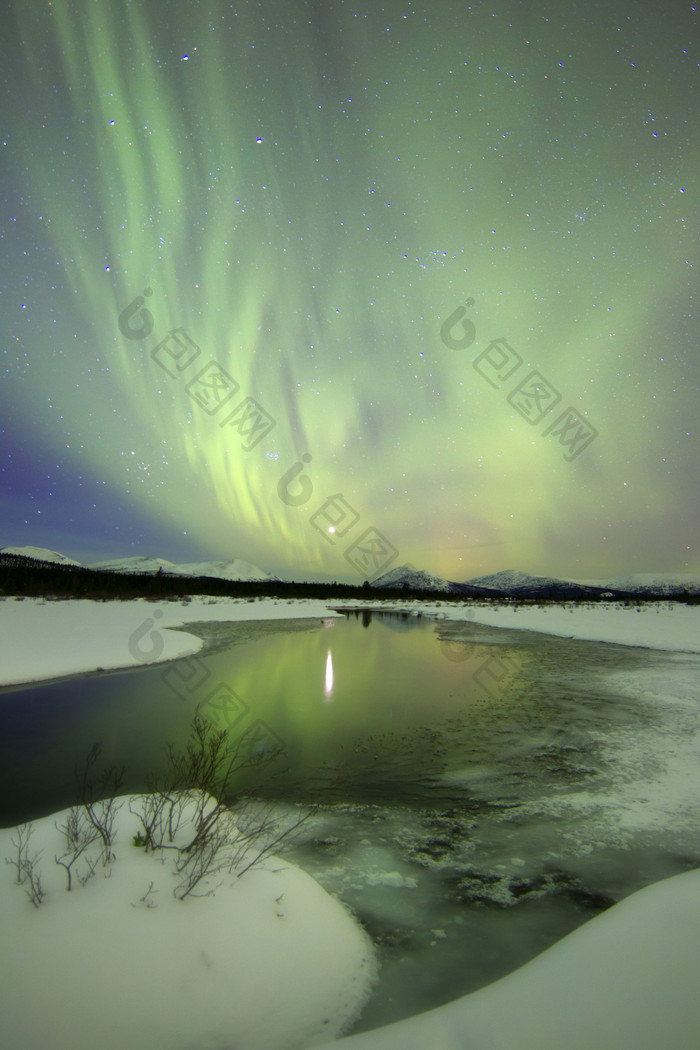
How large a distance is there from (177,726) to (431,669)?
412 inches

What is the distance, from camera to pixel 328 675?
16.6 metres

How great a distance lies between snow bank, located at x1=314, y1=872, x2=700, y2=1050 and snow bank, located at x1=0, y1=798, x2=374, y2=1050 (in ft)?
1.88

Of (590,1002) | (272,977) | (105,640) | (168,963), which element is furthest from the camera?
(105,640)

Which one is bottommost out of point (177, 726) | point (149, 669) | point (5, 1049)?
point (5, 1049)

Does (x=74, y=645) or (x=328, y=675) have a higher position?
(x=74, y=645)

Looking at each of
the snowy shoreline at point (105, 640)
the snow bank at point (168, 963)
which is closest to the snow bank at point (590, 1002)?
the snow bank at point (168, 963)

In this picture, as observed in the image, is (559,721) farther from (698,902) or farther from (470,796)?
(698,902)

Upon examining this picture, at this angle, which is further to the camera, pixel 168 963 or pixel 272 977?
pixel 272 977

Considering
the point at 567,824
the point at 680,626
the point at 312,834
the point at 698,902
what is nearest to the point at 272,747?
the point at 312,834

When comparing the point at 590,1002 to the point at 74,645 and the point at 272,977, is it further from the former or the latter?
the point at 74,645

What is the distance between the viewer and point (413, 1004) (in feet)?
10.4

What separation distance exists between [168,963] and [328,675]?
45.1ft

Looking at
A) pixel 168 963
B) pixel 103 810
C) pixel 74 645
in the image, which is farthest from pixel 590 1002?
pixel 74 645

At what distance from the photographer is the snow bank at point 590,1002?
2521mm
